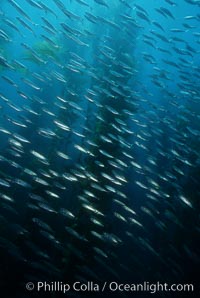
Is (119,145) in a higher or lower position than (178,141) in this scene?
lower

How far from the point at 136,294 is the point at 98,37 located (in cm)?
1243

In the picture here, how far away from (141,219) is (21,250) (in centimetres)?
722

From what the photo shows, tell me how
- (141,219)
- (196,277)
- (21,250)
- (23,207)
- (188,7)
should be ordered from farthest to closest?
(188,7) < (141,219) < (23,207) < (196,277) < (21,250)

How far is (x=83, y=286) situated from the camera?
26.2ft

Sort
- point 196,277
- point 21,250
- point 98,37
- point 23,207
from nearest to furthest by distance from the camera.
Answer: point 21,250
point 196,277
point 23,207
point 98,37

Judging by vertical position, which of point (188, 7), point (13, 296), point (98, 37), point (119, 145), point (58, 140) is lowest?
point (13, 296)

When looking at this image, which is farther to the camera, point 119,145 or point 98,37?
point 98,37

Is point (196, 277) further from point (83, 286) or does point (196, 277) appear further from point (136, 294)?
point (83, 286)

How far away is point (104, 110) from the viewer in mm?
10164

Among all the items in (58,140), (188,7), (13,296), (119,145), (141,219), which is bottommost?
(13,296)

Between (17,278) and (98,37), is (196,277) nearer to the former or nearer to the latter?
(17,278)

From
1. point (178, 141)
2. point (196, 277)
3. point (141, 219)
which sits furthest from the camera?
point (141, 219)

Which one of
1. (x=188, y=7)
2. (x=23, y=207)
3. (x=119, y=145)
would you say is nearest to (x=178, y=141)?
(x=119, y=145)

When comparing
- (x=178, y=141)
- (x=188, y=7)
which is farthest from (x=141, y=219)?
(x=188, y=7)
